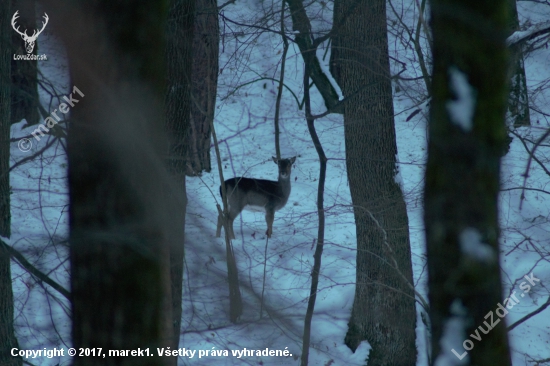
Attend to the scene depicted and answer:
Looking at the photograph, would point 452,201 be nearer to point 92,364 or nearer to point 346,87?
point 92,364

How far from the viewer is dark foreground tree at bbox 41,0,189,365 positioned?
9.92 ft

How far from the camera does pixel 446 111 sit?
335 centimetres

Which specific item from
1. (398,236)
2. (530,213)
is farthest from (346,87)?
(530,213)

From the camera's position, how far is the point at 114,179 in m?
3.07

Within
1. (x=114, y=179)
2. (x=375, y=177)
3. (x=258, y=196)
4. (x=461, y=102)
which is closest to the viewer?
(x=114, y=179)

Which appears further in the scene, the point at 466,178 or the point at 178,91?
the point at 178,91

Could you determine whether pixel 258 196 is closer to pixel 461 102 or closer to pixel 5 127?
pixel 5 127

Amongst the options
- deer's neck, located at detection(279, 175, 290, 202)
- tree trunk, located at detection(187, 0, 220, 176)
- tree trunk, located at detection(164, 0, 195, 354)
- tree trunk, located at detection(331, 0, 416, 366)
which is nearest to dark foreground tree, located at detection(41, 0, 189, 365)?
tree trunk, located at detection(164, 0, 195, 354)

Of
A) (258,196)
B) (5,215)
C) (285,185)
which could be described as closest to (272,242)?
(258,196)

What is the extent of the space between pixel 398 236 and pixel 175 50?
13.4 feet

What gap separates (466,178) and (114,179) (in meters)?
1.94

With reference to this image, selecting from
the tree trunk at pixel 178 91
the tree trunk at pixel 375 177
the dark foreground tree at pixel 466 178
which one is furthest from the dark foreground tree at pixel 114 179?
the tree trunk at pixel 375 177

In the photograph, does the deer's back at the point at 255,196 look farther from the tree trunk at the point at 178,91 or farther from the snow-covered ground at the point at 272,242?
the tree trunk at the point at 178,91

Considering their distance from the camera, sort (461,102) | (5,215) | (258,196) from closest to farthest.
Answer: (461,102) → (5,215) → (258,196)
